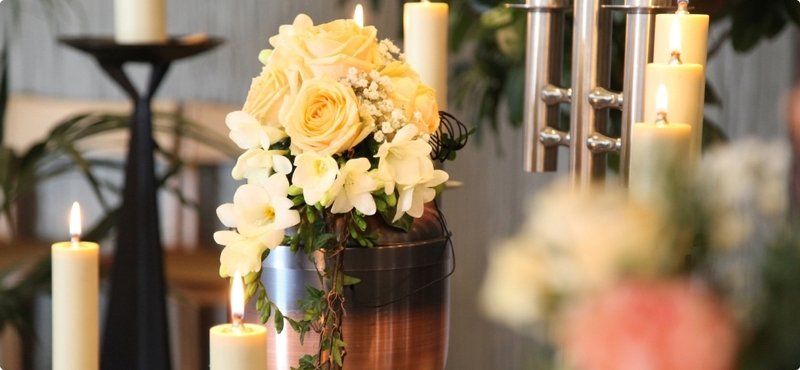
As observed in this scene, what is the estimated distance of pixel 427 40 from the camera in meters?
0.76

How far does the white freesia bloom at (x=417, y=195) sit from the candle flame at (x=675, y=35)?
16 cm

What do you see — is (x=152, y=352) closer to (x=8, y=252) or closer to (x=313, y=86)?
(x=313, y=86)

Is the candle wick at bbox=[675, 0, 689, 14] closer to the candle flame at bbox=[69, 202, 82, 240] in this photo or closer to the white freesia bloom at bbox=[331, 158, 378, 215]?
the white freesia bloom at bbox=[331, 158, 378, 215]

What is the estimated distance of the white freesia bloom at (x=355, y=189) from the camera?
1.90 feet

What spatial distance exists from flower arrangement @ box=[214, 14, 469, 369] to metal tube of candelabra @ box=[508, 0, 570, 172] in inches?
7.1

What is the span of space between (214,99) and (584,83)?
1.44 metres

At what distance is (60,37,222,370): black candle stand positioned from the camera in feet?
3.61

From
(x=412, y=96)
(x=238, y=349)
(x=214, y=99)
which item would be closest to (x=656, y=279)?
(x=238, y=349)

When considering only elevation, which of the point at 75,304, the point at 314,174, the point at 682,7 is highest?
the point at 682,7

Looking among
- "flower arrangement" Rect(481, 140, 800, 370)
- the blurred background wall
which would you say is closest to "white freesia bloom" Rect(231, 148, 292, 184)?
"flower arrangement" Rect(481, 140, 800, 370)

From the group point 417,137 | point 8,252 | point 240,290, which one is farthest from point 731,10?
point 8,252

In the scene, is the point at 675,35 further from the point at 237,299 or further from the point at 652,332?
the point at 652,332

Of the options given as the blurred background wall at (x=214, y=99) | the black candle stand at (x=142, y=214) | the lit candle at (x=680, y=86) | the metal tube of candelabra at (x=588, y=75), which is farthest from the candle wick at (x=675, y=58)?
the blurred background wall at (x=214, y=99)

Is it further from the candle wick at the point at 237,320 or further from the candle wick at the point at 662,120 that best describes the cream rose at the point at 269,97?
the candle wick at the point at 662,120
